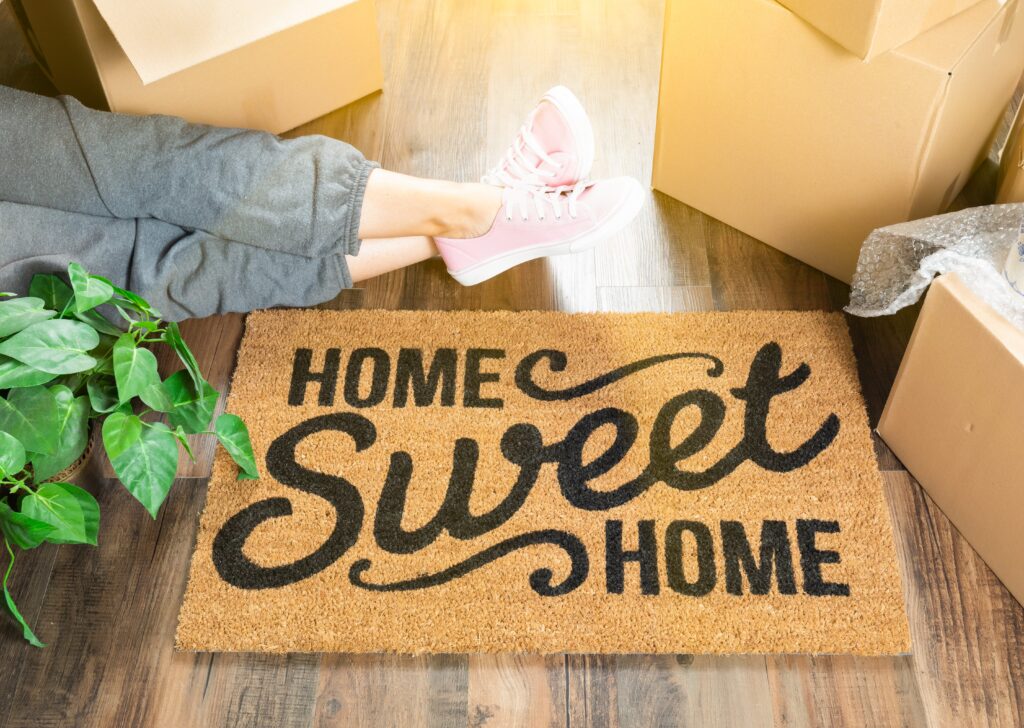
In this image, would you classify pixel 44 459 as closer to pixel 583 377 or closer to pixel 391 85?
pixel 583 377

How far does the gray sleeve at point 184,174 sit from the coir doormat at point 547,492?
205 millimetres

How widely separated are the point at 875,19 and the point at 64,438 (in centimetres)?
101

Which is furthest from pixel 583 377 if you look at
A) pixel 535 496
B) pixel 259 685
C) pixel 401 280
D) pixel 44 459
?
pixel 44 459

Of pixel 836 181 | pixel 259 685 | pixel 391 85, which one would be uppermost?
pixel 836 181

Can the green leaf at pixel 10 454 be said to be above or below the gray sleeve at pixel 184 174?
below

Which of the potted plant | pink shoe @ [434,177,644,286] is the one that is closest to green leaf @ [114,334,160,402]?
the potted plant

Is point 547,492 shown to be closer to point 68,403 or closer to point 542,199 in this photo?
point 542,199

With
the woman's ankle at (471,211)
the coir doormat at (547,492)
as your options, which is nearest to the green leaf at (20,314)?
the coir doormat at (547,492)

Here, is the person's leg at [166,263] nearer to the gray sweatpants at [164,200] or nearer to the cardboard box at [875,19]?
the gray sweatpants at [164,200]

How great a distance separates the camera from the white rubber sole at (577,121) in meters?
1.34

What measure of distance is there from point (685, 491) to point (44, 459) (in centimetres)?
74

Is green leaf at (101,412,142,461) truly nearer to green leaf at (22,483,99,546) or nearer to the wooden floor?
green leaf at (22,483,99,546)

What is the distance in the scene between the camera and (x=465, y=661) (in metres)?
1.07

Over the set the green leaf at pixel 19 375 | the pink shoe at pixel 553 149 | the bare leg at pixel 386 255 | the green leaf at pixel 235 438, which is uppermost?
the green leaf at pixel 19 375
